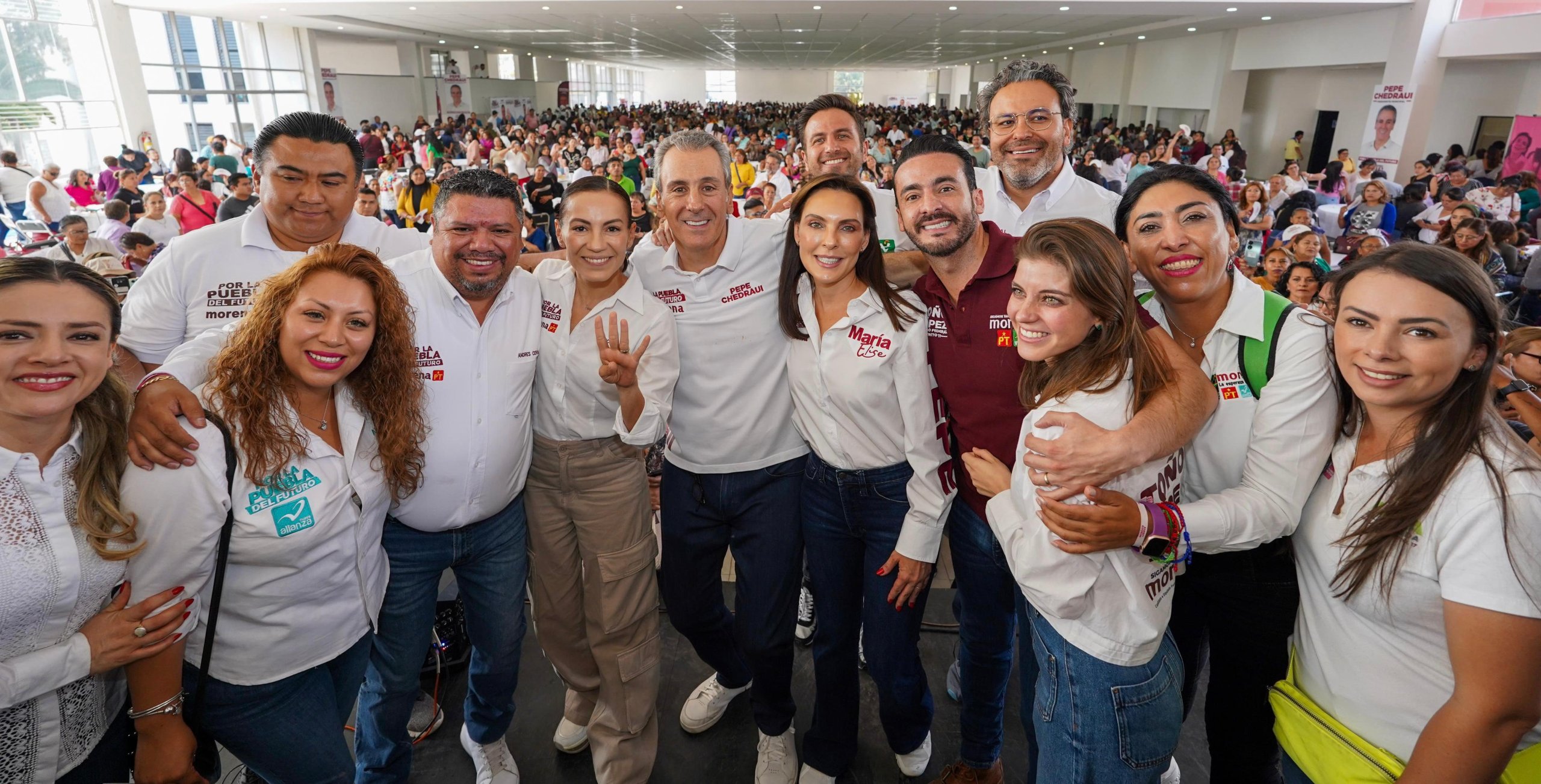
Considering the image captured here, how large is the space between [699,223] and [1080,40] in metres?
25.2

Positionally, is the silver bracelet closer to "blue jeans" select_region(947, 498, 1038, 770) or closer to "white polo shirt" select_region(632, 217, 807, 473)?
"white polo shirt" select_region(632, 217, 807, 473)

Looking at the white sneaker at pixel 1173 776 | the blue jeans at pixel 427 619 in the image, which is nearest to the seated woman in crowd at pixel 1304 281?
the white sneaker at pixel 1173 776

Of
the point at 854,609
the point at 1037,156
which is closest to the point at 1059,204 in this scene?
the point at 1037,156

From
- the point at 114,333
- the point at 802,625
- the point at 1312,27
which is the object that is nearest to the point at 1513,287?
the point at 802,625

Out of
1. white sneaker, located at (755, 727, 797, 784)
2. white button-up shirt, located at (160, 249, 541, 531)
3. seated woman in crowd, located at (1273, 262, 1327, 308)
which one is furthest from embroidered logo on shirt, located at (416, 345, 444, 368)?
seated woman in crowd, located at (1273, 262, 1327, 308)

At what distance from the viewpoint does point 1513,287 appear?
21.8 feet

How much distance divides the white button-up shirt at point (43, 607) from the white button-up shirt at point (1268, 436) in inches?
92.0

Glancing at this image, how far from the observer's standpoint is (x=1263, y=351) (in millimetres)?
1773

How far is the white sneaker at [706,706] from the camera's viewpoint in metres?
2.91

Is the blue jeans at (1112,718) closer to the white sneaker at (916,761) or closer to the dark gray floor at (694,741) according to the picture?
the white sneaker at (916,761)

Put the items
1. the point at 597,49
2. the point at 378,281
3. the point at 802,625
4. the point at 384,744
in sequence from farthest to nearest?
the point at 597,49 < the point at 802,625 < the point at 384,744 < the point at 378,281

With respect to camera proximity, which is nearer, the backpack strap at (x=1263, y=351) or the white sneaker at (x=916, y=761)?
the backpack strap at (x=1263, y=351)

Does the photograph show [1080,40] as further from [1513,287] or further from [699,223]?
[699,223]

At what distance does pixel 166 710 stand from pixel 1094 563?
2127 mm
